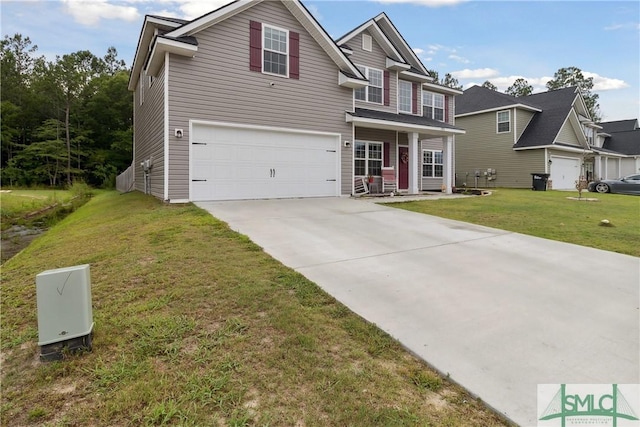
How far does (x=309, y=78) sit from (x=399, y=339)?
10408mm

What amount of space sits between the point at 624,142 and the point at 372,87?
30733 mm

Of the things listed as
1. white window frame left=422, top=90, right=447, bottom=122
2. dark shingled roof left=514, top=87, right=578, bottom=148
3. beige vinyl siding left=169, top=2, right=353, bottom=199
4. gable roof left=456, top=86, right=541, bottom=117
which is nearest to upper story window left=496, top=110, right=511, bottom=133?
gable roof left=456, top=86, right=541, bottom=117

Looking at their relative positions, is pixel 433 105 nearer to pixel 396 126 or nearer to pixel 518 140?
pixel 396 126

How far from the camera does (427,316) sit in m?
3.16

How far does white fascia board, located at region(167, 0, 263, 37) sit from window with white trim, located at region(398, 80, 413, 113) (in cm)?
793

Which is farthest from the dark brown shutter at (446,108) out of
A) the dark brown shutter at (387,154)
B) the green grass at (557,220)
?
the green grass at (557,220)

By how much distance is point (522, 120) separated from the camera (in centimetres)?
2261

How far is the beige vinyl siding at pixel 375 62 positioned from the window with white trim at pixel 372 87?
0.17 m

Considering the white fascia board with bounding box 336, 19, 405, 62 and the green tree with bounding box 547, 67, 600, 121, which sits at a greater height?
the green tree with bounding box 547, 67, 600, 121

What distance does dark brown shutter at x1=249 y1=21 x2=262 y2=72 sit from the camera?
34.5 feet

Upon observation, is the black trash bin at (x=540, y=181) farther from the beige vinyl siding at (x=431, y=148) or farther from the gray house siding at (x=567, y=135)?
the beige vinyl siding at (x=431, y=148)

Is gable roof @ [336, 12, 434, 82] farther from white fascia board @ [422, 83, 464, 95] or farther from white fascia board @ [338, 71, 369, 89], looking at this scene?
white fascia board @ [338, 71, 369, 89]

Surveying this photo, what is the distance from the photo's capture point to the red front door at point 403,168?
15891mm

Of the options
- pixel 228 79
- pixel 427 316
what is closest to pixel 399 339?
pixel 427 316
